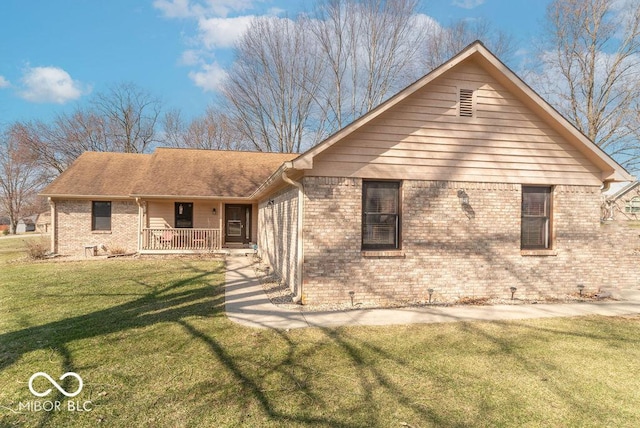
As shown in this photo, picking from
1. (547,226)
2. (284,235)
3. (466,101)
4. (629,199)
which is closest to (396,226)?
(284,235)

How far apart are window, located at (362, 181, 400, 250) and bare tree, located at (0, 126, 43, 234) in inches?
1598

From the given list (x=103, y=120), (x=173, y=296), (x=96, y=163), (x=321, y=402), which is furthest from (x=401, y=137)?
(x=103, y=120)

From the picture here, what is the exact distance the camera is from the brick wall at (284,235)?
801 cm

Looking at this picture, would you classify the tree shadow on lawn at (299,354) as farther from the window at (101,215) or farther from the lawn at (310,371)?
the window at (101,215)

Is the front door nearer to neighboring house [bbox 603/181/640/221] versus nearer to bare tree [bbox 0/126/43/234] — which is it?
bare tree [bbox 0/126/43/234]

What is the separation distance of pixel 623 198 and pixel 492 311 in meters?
41.7

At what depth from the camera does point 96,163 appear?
18844 millimetres

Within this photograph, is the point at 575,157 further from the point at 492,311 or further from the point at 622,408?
the point at 622,408

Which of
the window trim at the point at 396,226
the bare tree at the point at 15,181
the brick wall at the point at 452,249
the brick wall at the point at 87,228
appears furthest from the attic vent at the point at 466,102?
the bare tree at the point at 15,181

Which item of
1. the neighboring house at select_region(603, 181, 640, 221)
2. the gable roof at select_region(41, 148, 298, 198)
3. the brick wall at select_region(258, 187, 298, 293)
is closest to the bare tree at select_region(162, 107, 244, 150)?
the gable roof at select_region(41, 148, 298, 198)

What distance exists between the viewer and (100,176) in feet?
58.0

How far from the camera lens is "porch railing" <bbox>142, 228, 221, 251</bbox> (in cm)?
1557

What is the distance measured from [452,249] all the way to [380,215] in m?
1.79

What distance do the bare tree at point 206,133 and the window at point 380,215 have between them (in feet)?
89.5
